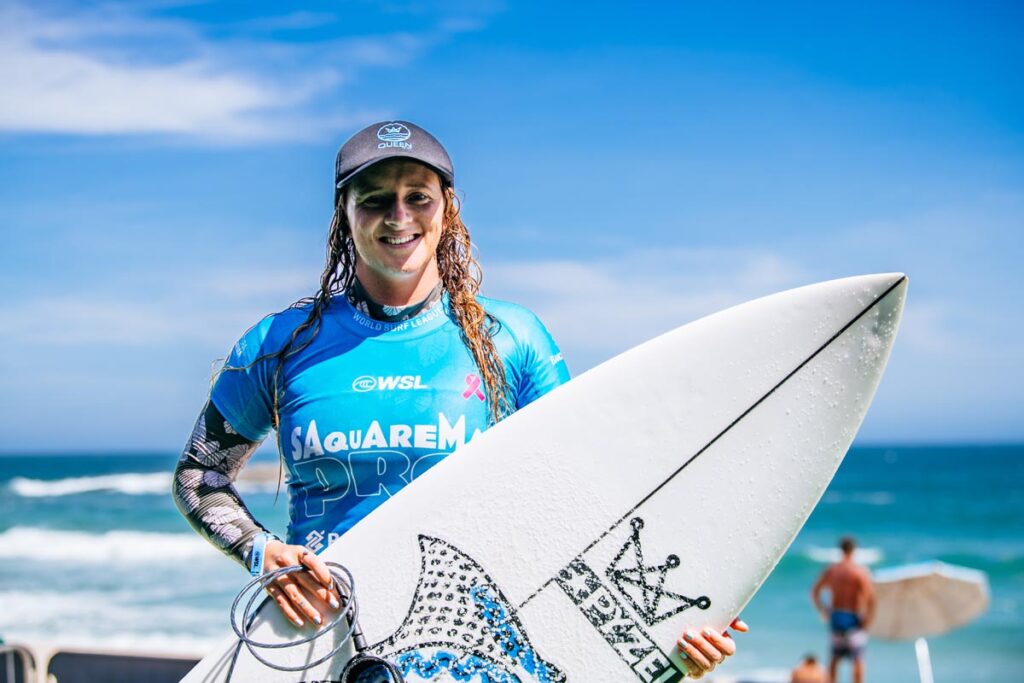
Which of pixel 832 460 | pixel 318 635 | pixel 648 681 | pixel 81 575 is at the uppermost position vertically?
pixel 81 575

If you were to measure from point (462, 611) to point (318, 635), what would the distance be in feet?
0.96

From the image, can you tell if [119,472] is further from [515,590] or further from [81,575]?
[515,590]

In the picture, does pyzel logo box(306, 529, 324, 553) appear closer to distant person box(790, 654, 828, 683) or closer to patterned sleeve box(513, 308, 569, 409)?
patterned sleeve box(513, 308, 569, 409)

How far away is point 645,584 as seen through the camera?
193 centimetres

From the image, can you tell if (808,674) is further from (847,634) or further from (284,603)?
(284,603)

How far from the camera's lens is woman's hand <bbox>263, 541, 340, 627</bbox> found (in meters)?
1.77

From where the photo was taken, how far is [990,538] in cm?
2394

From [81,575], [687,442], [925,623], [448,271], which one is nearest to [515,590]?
[687,442]

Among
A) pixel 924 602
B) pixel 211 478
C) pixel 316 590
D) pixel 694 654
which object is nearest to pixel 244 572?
pixel 924 602

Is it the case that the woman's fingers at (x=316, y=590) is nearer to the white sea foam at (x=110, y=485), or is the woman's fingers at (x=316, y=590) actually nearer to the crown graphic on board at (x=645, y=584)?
the crown graphic on board at (x=645, y=584)

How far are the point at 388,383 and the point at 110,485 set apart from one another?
3851 cm

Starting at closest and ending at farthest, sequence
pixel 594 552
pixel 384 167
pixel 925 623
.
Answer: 1. pixel 384 167
2. pixel 594 552
3. pixel 925 623

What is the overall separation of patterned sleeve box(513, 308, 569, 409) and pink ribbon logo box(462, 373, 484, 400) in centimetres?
12

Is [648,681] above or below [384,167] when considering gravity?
below
